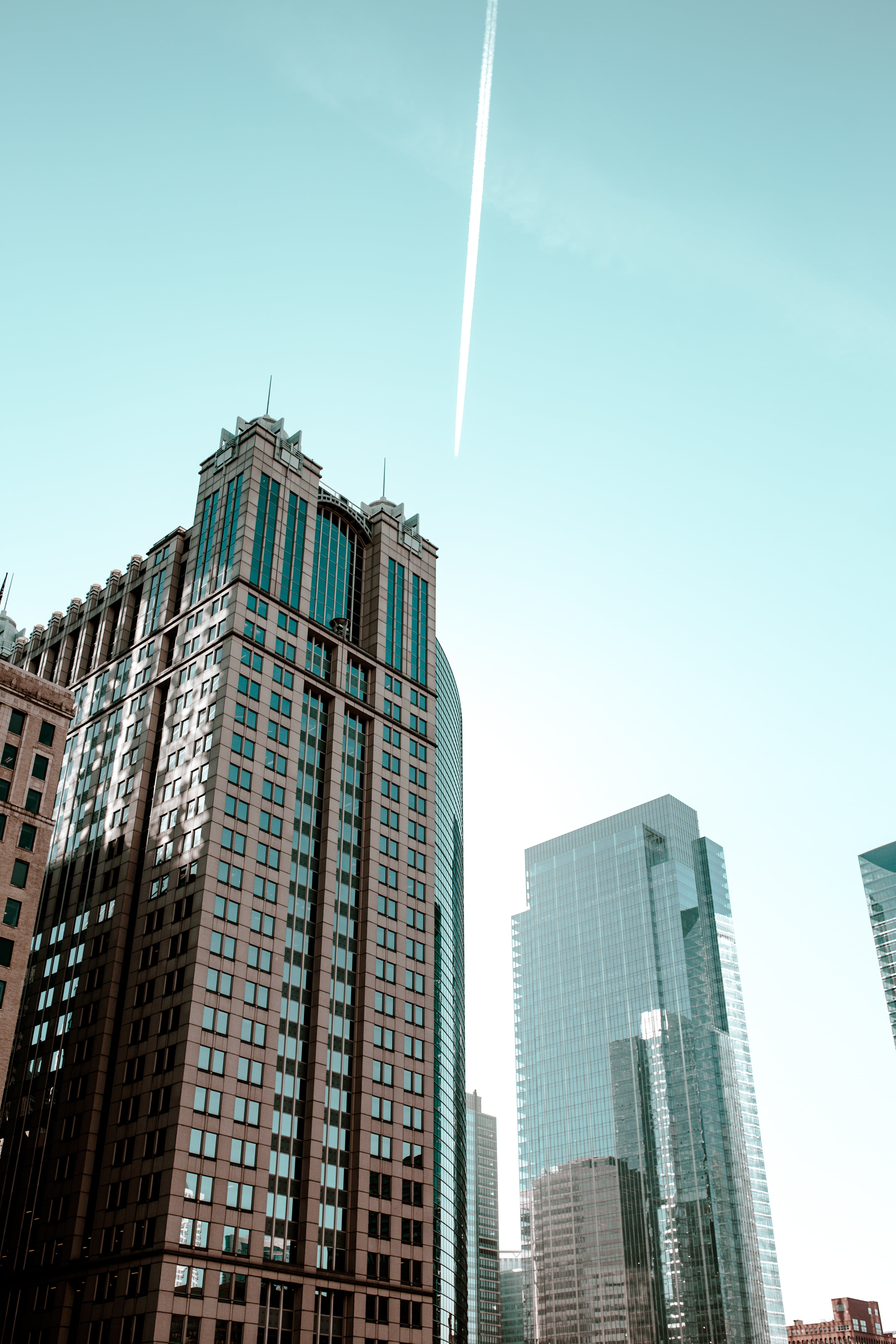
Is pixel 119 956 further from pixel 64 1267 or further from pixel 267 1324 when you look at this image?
pixel 267 1324

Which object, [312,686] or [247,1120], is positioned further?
[312,686]

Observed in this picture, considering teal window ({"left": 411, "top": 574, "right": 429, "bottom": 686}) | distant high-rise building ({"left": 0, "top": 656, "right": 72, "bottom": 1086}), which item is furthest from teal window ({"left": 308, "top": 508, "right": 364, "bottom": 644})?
distant high-rise building ({"left": 0, "top": 656, "right": 72, "bottom": 1086})

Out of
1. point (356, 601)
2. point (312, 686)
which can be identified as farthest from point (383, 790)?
point (356, 601)

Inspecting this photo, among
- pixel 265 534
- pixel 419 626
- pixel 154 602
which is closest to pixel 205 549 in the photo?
pixel 265 534

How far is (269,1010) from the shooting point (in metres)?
99.1

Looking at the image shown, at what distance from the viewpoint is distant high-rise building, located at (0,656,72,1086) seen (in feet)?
271

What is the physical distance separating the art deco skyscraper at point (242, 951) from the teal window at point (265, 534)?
1.07 feet

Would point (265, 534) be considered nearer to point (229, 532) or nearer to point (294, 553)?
point (229, 532)

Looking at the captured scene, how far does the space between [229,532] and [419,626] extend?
2698 cm

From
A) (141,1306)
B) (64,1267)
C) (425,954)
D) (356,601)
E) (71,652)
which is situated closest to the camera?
(141,1306)

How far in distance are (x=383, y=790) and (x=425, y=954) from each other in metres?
17.4

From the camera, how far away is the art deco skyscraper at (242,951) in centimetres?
8969

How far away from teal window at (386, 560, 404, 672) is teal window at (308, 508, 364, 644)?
3.19 metres

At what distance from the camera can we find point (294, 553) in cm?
12262
